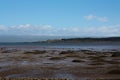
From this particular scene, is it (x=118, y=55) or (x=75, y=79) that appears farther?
(x=118, y=55)

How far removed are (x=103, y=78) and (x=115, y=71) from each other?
2.95 meters

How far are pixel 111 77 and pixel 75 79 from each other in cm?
253

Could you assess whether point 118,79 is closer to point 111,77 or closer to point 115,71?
point 111,77

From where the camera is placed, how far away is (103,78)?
1919 centimetres

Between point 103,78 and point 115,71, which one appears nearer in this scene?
point 103,78

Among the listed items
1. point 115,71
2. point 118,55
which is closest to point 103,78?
point 115,71

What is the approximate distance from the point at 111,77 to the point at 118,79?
3.17ft

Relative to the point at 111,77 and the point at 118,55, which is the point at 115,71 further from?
the point at 118,55

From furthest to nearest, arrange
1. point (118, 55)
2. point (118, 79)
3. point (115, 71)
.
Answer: point (118, 55) < point (115, 71) < point (118, 79)

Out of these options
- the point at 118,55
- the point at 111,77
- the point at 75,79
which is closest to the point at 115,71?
the point at 111,77

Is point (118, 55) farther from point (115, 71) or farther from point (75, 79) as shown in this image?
point (75, 79)

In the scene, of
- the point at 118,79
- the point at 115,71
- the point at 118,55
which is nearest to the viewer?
the point at 118,79

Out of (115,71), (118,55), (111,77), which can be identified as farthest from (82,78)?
(118,55)

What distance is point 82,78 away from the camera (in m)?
19.7
